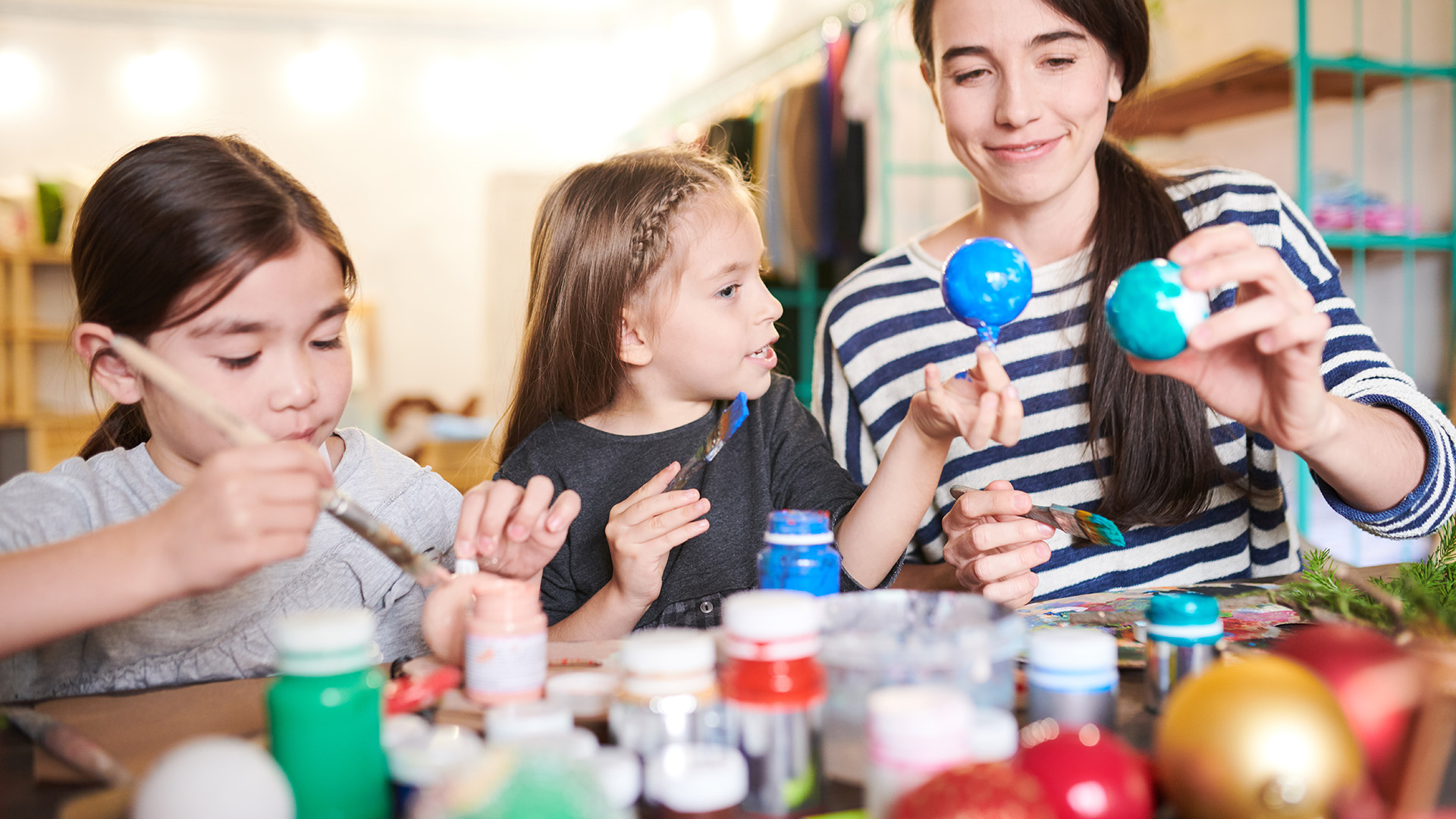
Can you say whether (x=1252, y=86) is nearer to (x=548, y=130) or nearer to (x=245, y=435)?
(x=245, y=435)

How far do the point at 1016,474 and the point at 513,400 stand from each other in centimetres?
75

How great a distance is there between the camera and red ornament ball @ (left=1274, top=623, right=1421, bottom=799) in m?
0.55

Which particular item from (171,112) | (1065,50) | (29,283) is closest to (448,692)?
(1065,50)

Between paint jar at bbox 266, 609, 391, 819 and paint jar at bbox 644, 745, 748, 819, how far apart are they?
0.54 feet

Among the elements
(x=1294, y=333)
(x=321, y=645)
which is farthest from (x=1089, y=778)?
(x=1294, y=333)

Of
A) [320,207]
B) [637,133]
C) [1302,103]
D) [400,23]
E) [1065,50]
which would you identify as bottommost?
[320,207]

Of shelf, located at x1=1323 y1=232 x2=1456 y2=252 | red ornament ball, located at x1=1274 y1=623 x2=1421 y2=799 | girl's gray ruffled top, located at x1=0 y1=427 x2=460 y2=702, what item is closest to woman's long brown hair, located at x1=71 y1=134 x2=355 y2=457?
girl's gray ruffled top, located at x1=0 y1=427 x2=460 y2=702

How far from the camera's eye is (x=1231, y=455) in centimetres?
145

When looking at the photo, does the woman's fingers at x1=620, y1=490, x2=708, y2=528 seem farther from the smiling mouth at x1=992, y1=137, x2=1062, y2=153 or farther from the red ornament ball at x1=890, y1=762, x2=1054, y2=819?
the smiling mouth at x1=992, y1=137, x2=1062, y2=153

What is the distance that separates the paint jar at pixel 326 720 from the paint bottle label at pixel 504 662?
0.34 ft

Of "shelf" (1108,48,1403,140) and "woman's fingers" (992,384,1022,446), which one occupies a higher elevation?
"shelf" (1108,48,1403,140)

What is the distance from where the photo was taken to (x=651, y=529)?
1072 millimetres

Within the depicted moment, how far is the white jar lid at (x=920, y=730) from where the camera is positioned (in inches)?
20.1

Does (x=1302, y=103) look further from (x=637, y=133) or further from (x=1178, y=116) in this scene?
(x=637, y=133)
